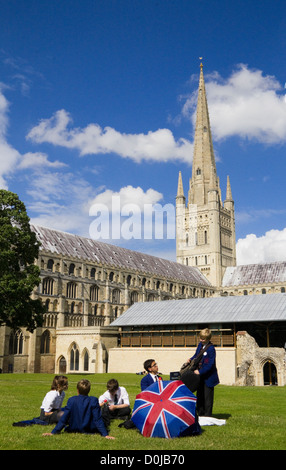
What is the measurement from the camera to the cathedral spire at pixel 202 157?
376 feet

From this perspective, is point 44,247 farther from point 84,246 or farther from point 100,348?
point 100,348

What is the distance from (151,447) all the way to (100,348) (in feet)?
143

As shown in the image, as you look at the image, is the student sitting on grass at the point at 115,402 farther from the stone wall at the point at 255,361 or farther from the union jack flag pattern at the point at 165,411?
the stone wall at the point at 255,361

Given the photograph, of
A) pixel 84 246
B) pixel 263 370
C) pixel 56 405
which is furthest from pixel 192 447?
pixel 84 246

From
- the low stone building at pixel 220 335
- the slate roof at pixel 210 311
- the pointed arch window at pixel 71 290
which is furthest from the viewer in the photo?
the pointed arch window at pixel 71 290

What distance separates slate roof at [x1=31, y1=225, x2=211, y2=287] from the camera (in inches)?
2709

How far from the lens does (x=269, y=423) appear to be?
476 inches

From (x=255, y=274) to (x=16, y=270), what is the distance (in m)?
78.7

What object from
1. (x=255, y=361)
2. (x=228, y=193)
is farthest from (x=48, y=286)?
(x=228, y=193)

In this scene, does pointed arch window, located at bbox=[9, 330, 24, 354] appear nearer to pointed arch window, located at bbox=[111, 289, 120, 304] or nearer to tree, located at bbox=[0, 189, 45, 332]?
pointed arch window, located at bbox=[111, 289, 120, 304]

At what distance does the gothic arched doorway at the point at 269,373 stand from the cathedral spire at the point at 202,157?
7673cm

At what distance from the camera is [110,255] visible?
80.2m

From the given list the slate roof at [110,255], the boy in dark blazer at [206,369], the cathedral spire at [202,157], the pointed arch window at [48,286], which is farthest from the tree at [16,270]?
the cathedral spire at [202,157]

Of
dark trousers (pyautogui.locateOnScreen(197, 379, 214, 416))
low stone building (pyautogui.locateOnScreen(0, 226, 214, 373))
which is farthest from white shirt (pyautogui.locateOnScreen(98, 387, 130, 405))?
low stone building (pyautogui.locateOnScreen(0, 226, 214, 373))
